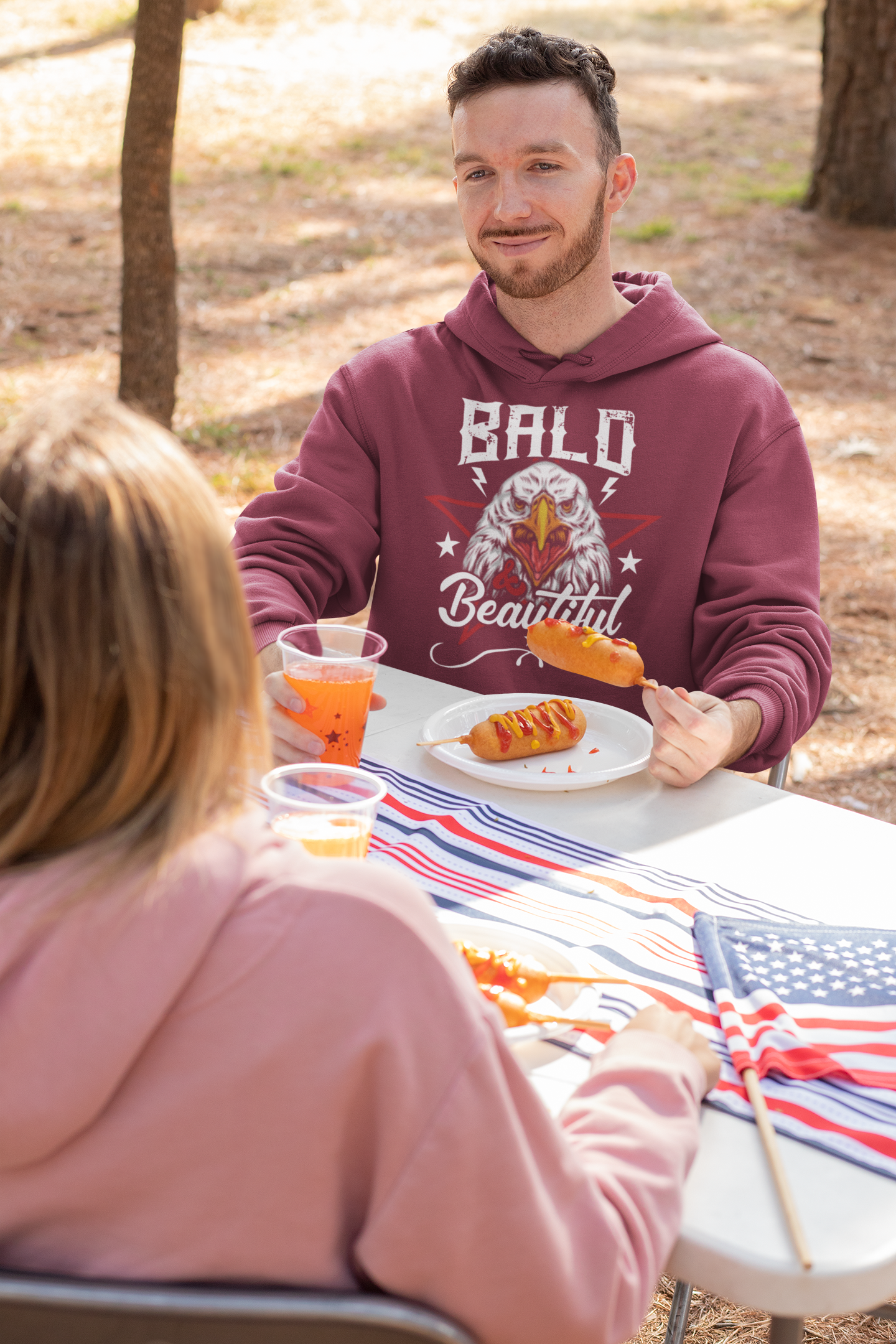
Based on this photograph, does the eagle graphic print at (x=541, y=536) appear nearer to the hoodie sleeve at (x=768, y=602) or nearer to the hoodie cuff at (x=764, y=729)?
the hoodie sleeve at (x=768, y=602)

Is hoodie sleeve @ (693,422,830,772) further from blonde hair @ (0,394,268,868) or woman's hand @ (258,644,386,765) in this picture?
blonde hair @ (0,394,268,868)

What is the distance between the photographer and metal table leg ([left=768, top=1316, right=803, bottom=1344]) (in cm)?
116

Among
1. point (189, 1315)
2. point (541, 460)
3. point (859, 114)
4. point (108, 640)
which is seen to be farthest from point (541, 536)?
point (859, 114)

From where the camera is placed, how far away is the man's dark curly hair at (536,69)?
2.74m

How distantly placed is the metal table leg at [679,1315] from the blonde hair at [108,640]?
53.9 inches

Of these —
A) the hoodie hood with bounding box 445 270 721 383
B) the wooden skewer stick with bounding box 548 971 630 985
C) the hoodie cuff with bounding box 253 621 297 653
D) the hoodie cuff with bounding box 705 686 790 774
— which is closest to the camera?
the wooden skewer stick with bounding box 548 971 630 985

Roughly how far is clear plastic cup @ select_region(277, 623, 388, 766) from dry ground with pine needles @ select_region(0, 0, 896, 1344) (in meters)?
2.81

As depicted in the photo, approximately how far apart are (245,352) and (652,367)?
5962 mm

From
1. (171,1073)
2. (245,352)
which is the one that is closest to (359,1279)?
(171,1073)

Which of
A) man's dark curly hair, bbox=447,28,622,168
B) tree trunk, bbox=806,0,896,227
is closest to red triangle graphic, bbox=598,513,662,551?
man's dark curly hair, bbox=447,28,622,168

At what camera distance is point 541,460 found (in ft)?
8.80

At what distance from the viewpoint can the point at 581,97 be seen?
110 inches

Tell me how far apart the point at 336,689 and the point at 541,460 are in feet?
3.25

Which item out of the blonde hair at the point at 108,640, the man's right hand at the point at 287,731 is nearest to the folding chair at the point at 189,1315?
the blonde hair at the point at 108,640
